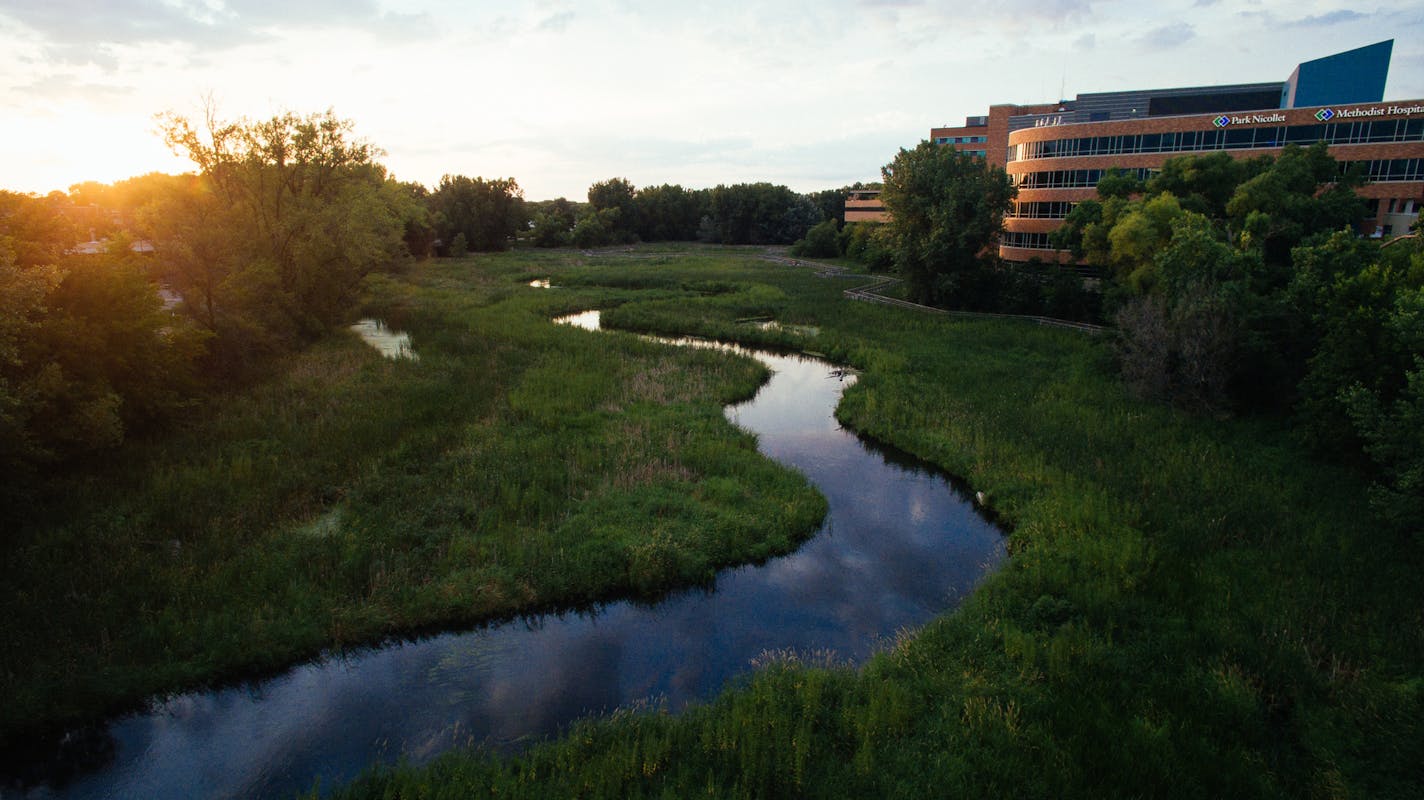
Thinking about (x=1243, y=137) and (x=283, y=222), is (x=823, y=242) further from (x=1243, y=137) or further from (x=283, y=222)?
(x=283, y=222)

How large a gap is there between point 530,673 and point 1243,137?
7801 cm

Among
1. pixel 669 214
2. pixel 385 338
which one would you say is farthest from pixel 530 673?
pixel 669 214

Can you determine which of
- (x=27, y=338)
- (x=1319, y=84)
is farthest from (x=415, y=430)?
(x=1319, y=84)

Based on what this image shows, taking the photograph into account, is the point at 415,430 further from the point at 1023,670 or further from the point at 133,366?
the point at 1023,670

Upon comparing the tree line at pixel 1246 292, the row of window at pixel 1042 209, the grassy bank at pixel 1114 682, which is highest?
the row of window at pixel 1042 209

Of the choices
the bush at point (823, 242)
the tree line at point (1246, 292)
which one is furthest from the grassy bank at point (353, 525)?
the bush at point (823, 242)

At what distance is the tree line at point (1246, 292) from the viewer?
20.0 meters

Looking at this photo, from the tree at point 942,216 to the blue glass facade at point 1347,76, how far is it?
33429mm

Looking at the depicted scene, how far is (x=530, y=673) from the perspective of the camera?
563 inches

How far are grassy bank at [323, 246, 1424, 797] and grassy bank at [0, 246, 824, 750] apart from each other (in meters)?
5.16

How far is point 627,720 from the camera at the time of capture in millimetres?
12281

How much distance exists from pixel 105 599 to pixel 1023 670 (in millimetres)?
18507

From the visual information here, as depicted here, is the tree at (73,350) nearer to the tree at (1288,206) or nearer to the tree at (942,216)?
the tree at (942,216)

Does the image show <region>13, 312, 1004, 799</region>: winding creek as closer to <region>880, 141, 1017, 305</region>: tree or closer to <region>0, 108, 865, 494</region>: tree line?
<region>0, 108, 865, 494</region>: tree line
